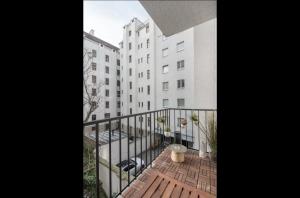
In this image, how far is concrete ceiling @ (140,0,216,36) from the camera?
1.97 metres

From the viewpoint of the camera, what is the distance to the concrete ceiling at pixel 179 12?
6.47 ft

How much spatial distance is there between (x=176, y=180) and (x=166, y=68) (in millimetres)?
9460

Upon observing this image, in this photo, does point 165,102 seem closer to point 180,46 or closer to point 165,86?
point 165,86

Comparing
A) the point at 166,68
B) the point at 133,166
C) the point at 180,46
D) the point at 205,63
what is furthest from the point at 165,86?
the point at 133,166

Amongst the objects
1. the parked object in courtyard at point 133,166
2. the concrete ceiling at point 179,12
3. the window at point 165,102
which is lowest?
the parked object in courtyard at point 133,166

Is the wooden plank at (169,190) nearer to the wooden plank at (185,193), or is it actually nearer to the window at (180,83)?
the wooden plank at (185,193)

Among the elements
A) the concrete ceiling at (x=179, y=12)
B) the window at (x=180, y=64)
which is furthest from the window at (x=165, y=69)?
the concrete ceiling at (x=179, y=12)

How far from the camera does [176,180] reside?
173cm

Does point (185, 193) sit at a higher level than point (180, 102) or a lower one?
lower

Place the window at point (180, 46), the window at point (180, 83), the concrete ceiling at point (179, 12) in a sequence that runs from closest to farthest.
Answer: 1. the concrete ceiling at point (179, 12)
2. the window at point (180, 46)
3. the window at point (180, 83)

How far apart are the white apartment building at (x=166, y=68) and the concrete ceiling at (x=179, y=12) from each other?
10.5 ft

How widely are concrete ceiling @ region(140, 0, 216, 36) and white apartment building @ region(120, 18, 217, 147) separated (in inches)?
125

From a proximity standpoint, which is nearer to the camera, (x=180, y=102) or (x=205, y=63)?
(x=205, y=63)
